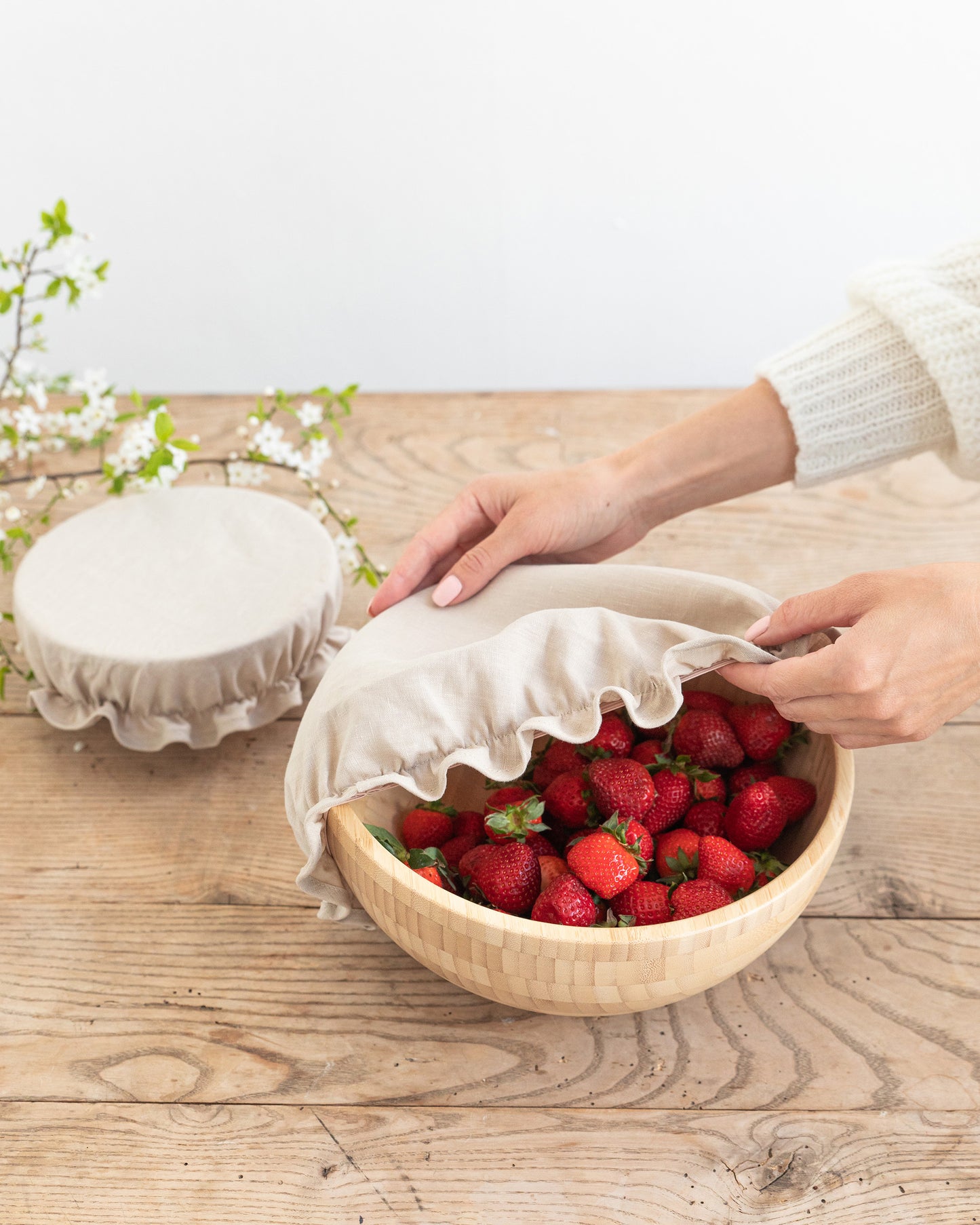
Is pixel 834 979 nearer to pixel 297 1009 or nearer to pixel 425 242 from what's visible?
pixel 297 1009

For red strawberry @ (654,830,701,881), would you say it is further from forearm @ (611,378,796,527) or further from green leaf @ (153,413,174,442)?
green leaf @ (153,413,174,442)

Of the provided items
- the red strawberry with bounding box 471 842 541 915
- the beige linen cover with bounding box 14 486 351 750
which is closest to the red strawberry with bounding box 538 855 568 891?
the red strawberry with bounding box 471 842 541 915

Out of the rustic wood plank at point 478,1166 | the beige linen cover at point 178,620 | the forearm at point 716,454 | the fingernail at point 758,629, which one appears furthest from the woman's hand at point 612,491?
the rustic wood plank at point 478,1166

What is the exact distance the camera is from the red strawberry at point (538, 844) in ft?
2.49

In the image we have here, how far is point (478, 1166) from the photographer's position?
686 millimetres

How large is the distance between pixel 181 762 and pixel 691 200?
1172mm

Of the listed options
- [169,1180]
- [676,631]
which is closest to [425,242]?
[676,631]

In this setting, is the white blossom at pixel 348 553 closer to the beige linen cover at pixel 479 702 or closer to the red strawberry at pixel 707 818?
the beige linen cover at pixel 479 702

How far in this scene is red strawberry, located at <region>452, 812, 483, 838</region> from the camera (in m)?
0.79

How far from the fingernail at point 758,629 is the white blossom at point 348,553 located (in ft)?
1.55

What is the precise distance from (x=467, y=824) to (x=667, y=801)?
0.51 ft

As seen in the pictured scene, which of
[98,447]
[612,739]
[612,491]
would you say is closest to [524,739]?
[612,739]

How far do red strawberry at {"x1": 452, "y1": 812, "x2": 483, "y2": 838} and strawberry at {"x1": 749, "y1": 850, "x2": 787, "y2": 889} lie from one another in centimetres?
20

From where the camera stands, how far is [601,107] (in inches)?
59.4
